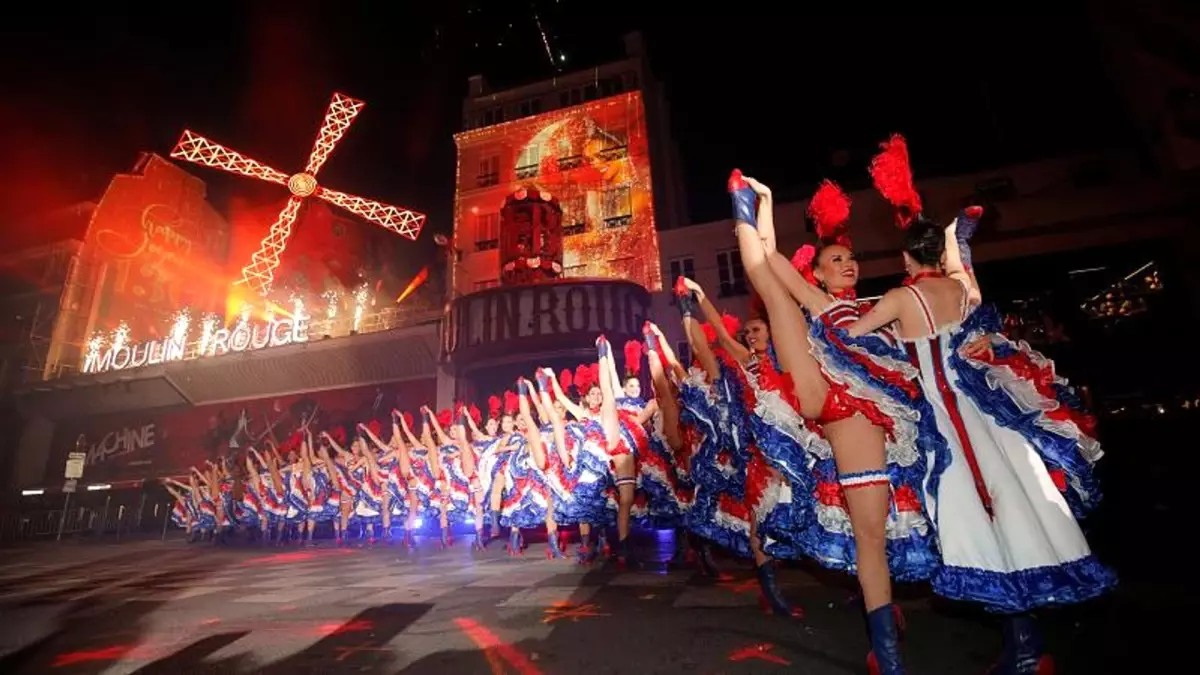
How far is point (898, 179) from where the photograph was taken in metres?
2.89

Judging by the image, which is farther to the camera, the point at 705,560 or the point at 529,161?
the point at 529,161

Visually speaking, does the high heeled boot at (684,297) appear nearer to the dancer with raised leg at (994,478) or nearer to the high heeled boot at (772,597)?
the dancer with raised leg at (994,478)

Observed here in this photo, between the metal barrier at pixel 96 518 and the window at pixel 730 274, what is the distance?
873 inches

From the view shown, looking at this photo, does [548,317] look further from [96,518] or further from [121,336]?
[121,336]

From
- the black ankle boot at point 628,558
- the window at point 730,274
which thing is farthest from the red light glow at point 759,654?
the window at point 730,274

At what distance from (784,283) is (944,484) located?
3.83ft

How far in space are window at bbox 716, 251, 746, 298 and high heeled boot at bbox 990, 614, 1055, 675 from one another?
1544cm

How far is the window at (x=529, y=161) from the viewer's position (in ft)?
70.8

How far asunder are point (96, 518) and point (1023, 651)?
29039 mm

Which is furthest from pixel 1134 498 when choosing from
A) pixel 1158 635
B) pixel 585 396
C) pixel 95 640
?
pixel 95 640

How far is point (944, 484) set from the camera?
2.32 meters

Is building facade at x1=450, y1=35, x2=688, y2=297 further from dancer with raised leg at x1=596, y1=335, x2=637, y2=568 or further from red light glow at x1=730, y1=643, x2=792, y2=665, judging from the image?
red light glow at x1=730, y1=643, x2=792, y2=665

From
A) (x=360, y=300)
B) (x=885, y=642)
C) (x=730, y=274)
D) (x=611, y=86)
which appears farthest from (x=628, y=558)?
(x=360, y=300)

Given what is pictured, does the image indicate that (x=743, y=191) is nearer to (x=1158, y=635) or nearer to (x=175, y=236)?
(x=1158, y=635)
